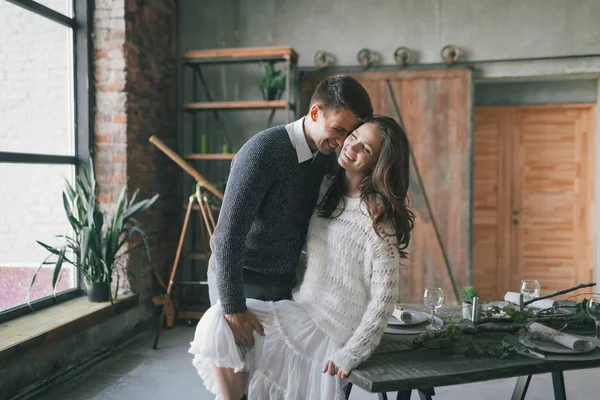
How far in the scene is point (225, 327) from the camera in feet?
5.93

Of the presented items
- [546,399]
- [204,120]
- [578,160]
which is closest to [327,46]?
[204,120]

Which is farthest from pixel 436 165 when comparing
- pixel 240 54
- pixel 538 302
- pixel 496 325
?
pixel 496 325

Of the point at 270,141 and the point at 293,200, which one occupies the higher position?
the point at 270,141

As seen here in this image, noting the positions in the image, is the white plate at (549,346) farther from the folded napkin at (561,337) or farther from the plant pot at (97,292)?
the plant pot at (97,292)

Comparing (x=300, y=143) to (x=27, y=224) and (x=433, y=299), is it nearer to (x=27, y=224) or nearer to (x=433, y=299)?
(x=433, y=299)

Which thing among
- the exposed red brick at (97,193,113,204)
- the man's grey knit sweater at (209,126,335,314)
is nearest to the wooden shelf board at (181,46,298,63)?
the exposed red brick at (97,193,113,204)

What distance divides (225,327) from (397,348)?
0.59 metres

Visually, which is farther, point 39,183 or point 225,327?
point 39,183

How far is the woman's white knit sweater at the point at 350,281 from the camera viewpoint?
1678mm

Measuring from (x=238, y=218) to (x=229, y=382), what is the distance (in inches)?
22.2

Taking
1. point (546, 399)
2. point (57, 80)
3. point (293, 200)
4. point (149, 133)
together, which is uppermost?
point (57, 80)

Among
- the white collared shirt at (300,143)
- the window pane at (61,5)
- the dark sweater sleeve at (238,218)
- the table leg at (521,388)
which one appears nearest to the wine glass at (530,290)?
the table leg at (521,388)

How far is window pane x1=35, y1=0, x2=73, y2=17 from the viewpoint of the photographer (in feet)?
11.9

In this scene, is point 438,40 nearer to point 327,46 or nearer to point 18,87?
point 327,46
